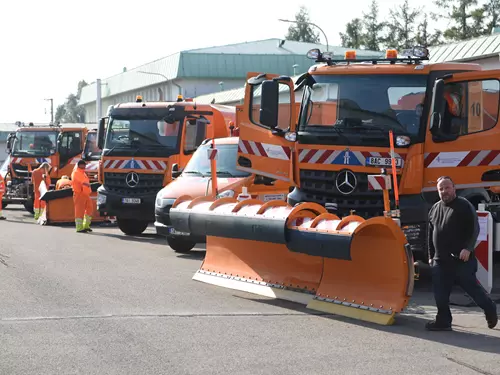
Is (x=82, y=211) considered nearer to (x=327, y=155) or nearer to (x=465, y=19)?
(x=327, y=155)

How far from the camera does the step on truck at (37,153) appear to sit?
29.6m

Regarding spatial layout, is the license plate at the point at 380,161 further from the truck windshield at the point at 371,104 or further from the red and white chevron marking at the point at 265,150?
the red and white chevron marking at the point at 265,150

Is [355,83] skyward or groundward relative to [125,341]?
skyward

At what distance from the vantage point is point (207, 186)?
Answer: 15703mm

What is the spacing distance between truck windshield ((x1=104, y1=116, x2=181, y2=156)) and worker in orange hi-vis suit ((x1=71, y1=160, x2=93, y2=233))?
1.56m

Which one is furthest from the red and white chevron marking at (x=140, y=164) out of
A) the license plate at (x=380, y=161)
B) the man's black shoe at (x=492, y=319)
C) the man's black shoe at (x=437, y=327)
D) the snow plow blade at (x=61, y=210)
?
the man's black shoe at (x=492, y=319)

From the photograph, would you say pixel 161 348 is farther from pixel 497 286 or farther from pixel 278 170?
pixel 497 286

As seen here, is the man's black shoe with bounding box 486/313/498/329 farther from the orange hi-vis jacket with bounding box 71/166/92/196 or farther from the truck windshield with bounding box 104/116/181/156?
the orange hi-vis jacket with bounding box 71/166/92/196

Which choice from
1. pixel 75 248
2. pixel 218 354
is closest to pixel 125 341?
pixel 218 354

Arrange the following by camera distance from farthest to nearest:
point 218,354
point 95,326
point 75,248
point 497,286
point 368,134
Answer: point 75,248 < point 497,286 < point 368,134 < point 95,326 < point 218,354

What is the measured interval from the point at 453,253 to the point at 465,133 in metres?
2.87

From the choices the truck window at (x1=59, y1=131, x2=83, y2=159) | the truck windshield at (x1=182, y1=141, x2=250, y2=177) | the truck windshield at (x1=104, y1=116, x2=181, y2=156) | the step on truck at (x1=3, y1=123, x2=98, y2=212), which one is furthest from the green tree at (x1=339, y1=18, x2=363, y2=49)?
the truck windshield at (x1=182, y1=141, x2=250, y2=177)

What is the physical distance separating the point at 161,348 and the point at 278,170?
5092 millimetres

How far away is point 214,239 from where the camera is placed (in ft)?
39.2
